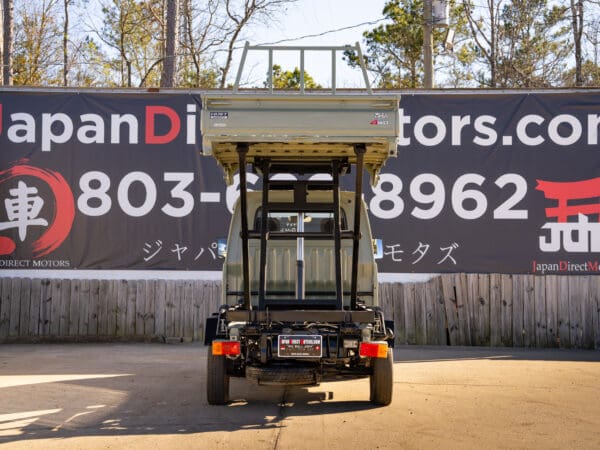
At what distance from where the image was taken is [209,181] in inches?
609

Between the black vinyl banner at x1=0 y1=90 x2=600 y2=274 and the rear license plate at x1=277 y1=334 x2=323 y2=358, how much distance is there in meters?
7.39

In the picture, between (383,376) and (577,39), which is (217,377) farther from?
(577,39)

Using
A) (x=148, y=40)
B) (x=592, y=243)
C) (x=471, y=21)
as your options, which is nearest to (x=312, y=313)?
(x=592, y=243)

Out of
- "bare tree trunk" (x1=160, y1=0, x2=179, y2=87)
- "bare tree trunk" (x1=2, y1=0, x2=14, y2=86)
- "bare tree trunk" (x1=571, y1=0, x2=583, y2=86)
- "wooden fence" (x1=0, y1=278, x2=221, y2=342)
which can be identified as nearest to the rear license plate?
"wooden fence" (x1=0, y1=278, x2=221, y2=342)

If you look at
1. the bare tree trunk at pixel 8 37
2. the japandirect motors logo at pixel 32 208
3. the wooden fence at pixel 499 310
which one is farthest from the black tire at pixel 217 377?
the bare tree trunk at pixel 8 37

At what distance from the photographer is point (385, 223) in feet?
50.5

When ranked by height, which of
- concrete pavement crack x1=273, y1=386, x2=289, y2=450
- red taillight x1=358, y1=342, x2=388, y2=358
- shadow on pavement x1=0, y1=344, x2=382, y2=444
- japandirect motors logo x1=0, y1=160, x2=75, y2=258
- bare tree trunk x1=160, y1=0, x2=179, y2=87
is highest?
bare tree trunk x1=160, y1=0, x2=179, y2=87

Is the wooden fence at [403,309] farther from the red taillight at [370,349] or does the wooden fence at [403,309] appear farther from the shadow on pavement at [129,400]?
the red taillight at [370,349]

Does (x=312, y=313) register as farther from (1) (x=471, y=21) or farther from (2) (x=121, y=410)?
(1) (x=471, y=21)

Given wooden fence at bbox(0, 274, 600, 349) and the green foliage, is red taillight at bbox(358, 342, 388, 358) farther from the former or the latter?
the green foliage

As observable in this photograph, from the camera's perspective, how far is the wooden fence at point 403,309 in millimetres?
15219

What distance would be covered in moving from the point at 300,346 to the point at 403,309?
299 inches

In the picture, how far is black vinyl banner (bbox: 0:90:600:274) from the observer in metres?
15.3

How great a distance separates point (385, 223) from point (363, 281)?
556cm
